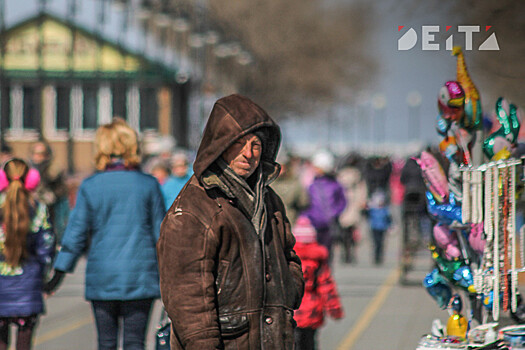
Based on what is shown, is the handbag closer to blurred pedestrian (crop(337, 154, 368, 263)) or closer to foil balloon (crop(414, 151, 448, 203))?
foil balloon (crop(414, 151, 448, 203))

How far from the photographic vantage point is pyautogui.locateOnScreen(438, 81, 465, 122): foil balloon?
5.62 metres

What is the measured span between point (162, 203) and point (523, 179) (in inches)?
92.9

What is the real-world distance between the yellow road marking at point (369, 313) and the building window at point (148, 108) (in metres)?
33.6

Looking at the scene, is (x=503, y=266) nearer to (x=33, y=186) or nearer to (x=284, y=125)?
(x=33, y=186)

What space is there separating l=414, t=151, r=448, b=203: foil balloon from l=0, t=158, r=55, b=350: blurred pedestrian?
275 centimetres

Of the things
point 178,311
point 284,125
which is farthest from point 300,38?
point 178,311

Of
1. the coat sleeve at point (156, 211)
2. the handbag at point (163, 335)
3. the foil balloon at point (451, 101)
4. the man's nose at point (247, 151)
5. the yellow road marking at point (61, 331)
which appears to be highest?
the foil balloon at point (451, 101)

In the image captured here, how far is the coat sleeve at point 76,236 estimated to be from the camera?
21.2 ft

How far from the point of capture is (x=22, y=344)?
700cm

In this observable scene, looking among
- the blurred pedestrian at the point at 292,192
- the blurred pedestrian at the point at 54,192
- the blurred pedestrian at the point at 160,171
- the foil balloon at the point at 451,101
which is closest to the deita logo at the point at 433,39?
the foil balloon at the point at 451,101

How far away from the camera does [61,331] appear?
32.3 ft

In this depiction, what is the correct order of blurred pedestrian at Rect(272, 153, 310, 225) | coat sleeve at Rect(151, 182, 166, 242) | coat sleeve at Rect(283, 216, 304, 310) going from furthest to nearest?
1. blurred pedestrian at Rect(272, 153, 310, 225)
2. coat sleeve at Rect(151, 182, 166, 242)
3. coat sleeve at Rect(283, 216, 304, 310)

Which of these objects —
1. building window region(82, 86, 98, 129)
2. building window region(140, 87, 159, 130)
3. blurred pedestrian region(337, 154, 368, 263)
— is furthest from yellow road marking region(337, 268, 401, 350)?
building window region(82, 86, 98, 129)

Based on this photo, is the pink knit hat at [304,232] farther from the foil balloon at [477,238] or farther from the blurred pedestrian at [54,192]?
the blurred pedestrian at [54,192]
